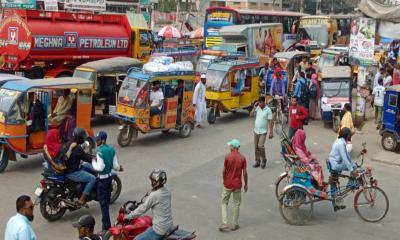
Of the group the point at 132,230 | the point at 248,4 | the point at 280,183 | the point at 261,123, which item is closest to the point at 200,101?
the point at 261,123

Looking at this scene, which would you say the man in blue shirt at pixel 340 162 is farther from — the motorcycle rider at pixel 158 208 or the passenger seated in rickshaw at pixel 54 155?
the passenger seated in rickshaw at pixel 54 155

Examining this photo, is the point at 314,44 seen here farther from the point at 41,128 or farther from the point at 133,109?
the point at 41,128

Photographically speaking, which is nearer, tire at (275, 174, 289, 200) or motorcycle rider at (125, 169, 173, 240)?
motorcycle rider at (125, 169, 173, 240)

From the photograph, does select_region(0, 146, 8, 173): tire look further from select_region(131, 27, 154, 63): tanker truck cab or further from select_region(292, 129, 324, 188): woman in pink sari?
select_region(131, 27, 154, 63): tanker truck cab

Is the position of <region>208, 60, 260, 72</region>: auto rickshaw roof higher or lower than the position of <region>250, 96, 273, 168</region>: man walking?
higher

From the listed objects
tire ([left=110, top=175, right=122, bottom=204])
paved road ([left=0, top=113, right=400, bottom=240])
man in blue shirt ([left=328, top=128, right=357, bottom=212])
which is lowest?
paved road ([left=0, top=113, right=400, bottom=240])

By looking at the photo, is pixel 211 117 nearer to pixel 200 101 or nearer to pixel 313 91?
pixel 200 101

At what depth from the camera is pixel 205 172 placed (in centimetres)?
1197

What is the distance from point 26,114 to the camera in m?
11.3

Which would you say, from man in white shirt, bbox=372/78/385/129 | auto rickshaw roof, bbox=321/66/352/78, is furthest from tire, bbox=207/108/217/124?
man in white shirt, bbox=372/78/385/129

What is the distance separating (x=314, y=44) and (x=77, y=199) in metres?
26.0

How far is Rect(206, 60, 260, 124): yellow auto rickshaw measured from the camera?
17.3 m

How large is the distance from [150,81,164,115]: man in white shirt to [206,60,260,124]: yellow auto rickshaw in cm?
331

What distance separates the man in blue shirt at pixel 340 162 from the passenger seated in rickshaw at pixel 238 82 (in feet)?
29.4
